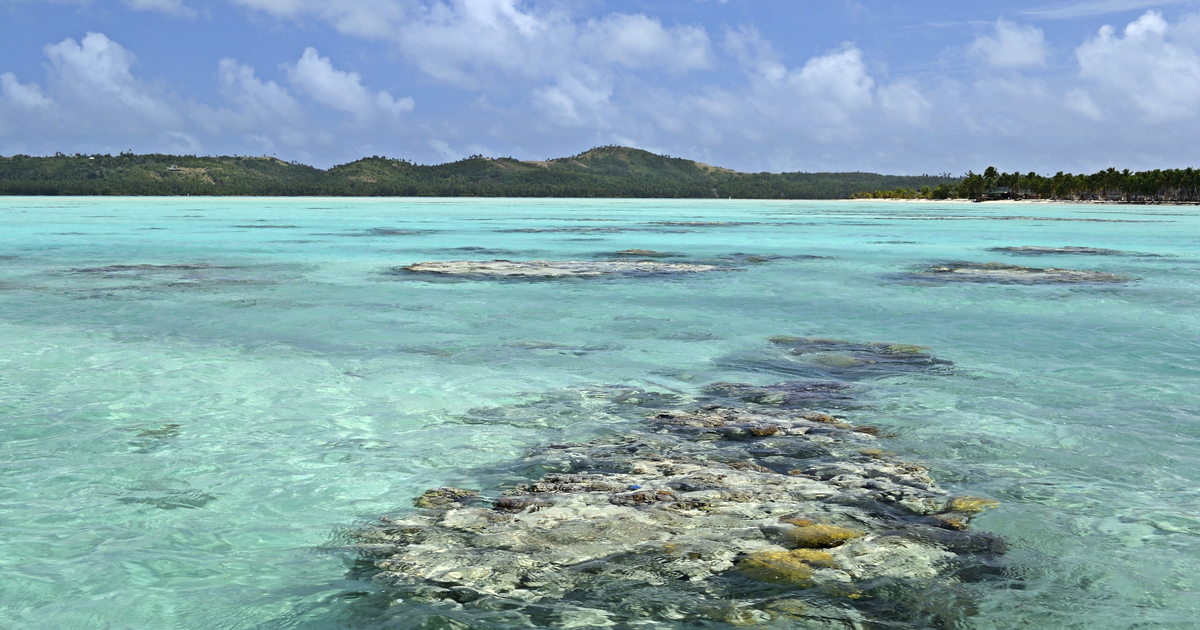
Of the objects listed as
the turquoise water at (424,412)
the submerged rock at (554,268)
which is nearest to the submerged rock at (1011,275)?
the turquoise water at (424,412)

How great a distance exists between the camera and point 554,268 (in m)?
22.0

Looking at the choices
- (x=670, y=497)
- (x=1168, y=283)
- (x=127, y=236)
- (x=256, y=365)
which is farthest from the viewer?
(x=127, y=236)

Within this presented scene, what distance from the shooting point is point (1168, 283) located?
791 inches

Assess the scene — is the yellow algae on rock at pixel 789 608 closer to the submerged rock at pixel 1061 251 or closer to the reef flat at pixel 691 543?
the reef flat at pixel 691 543

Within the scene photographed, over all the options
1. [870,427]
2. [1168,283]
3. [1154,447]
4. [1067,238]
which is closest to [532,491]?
[870,427]

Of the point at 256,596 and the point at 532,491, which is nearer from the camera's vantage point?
the point at 256,596

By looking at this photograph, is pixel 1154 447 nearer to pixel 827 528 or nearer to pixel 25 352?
pixel 827 528

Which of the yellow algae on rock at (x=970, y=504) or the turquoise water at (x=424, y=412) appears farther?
the yellow algae on rock at (x=970, y=504)

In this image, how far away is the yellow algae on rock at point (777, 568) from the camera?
4746 millimetres

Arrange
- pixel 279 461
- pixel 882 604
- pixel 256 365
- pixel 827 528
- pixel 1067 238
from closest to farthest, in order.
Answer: pixel 882 604 < pixel 827 528 < pixel 279 461 < pixel 256 365 < pixel 1067 238

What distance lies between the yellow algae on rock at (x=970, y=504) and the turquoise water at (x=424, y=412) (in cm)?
9

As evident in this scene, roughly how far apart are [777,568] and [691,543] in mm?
510

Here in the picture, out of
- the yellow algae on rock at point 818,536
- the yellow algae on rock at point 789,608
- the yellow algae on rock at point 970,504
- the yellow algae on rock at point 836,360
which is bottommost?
the yellow algae on rock at point 836,360

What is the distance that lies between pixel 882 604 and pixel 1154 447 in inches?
165
